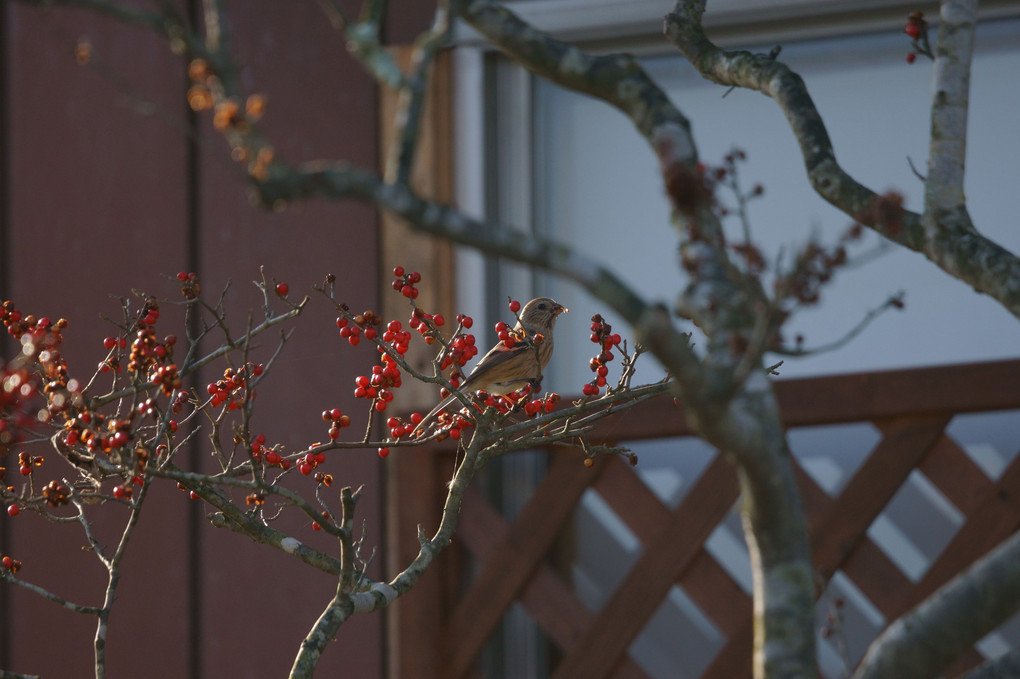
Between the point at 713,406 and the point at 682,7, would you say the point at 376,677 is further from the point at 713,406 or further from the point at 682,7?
the point at 713,406

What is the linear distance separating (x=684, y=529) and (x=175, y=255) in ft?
7.84

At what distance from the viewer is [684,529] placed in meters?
4.11

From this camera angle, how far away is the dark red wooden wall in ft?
15.4

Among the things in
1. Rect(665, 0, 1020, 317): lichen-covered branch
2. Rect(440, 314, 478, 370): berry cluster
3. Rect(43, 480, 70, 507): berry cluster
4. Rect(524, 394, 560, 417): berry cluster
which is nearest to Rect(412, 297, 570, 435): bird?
Rect(524, 394, 560, 417): berry cluster

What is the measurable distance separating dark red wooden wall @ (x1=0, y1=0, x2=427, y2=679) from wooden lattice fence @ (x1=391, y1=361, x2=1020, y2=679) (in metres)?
0.33

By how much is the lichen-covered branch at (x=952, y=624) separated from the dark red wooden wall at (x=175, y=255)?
3322 millimetres

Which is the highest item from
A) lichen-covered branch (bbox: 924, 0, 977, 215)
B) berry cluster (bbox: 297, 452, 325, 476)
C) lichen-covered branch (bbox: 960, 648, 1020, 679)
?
lichen-covered branch (bbox: 924, 0, 977, 215)

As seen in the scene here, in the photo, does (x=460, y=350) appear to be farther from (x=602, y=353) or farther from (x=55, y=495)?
(x=55, y=495)

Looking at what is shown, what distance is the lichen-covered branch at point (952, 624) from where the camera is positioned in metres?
1.37

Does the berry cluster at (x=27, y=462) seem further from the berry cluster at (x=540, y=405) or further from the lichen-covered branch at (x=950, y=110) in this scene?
the lichen-covered branch at (x=950, y=110)

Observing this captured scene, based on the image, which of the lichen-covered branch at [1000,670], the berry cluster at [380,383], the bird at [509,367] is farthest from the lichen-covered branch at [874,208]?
the bird at [509,367]

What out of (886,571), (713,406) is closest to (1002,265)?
(713,406)

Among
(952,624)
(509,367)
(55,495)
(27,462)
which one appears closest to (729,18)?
(509,367)

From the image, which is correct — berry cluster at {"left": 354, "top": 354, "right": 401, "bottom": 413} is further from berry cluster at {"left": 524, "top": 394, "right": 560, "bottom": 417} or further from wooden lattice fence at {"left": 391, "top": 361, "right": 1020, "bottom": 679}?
wooden lattice fence at {"left": 391, "top": 361, "right": 1020, "bottom": 679}
